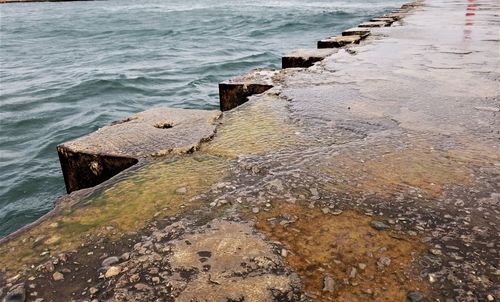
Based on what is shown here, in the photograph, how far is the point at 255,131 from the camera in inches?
81.0

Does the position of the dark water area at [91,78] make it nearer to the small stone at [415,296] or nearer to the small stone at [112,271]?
the small stone at [112,271]

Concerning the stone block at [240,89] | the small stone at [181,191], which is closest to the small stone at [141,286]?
the small stone at [181,191]

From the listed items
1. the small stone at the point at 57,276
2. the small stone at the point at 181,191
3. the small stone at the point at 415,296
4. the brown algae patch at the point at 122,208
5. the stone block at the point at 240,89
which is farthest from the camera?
the stone block at the point at 240,89

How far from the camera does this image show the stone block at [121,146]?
71.1 inches

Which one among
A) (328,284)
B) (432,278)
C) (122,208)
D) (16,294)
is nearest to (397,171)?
(432,278)

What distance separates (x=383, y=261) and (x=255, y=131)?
1090 mm

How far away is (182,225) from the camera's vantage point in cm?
127

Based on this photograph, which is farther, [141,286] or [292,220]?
[292,220]

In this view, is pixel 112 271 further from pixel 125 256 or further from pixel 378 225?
pixel 378 225

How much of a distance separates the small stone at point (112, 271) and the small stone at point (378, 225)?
0.74 metres

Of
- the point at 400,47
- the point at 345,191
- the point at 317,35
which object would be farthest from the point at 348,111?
the point at 317,35

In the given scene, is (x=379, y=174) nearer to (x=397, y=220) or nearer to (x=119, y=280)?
(x=397, y=220)

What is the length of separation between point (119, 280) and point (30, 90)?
27.8 ft

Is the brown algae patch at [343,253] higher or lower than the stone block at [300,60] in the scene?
lower
